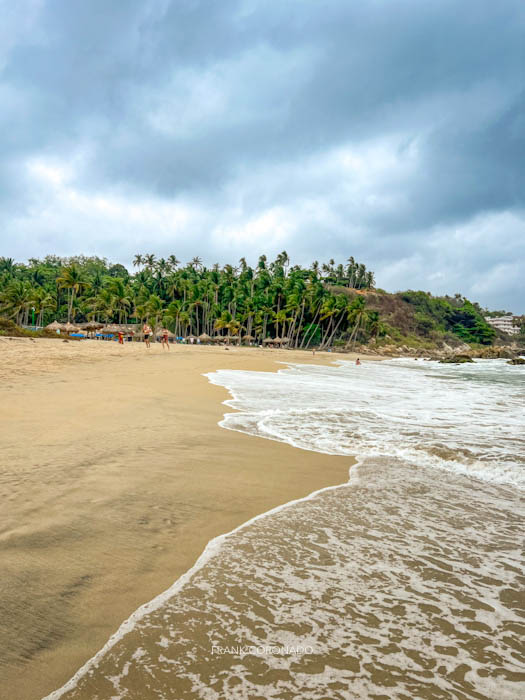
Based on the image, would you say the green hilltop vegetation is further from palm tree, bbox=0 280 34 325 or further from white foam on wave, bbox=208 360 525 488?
white foam on wave, bbox=208 360 525 488

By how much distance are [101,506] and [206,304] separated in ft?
223

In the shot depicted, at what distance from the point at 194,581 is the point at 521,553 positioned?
1.95 m

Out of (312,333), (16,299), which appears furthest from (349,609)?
(312,333)

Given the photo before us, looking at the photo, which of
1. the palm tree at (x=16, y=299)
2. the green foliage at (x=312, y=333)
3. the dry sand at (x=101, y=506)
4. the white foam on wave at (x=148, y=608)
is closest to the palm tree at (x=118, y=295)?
the palm tree at (x=16, y=299)

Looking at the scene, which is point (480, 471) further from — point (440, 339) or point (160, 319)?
point (440, 339)

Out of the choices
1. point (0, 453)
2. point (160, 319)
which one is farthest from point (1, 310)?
point (0, 453)

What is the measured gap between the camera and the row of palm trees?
6094 cm

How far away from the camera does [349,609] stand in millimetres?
1771

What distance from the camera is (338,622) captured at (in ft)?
5.49

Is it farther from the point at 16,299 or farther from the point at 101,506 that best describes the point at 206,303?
the point at 101,506

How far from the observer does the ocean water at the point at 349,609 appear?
136cm

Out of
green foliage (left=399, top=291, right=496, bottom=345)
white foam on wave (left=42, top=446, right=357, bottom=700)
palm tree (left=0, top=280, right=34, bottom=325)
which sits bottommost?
white foam on wave (left=42, top=446, right=357, bottom=700)

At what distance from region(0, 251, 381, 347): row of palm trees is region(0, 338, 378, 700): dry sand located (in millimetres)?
55068

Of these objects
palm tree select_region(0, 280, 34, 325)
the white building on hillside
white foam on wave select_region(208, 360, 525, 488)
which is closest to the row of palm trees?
palm tree select_region(0, 280, 34, 325)
